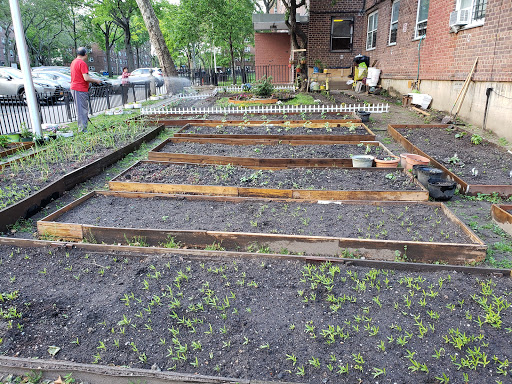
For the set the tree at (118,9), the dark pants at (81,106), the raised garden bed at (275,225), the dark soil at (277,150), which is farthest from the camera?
the tree at (118,9)

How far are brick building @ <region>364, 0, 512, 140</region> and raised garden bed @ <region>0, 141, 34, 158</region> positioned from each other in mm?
10197

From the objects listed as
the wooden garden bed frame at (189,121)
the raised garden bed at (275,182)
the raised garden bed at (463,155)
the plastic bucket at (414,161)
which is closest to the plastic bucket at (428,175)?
the raised garden bed at (275,182)

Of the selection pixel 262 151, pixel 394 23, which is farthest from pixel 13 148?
pixel 394 23

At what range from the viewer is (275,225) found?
13.3 feet

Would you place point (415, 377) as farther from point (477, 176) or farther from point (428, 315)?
point (477, 176)

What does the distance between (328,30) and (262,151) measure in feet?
46.5

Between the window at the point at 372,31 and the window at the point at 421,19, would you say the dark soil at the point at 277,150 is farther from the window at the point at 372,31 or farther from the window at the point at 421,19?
the window at the point at 372,31

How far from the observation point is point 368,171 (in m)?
5.59

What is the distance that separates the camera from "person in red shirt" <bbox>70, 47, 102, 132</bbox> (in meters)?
8.56

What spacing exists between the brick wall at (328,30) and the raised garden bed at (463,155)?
37.6 feet

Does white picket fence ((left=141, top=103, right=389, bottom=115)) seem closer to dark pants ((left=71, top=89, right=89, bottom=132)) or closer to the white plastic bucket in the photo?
dark pants ((left=71, top=89, right=89, bottom=132))

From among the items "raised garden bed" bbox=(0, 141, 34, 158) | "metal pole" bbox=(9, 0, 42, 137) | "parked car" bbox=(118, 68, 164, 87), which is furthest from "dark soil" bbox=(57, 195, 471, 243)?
"parked car" bbox=(118, 68, 164, 87)

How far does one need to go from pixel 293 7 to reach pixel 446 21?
727cm

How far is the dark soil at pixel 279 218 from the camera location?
12.6 feet
